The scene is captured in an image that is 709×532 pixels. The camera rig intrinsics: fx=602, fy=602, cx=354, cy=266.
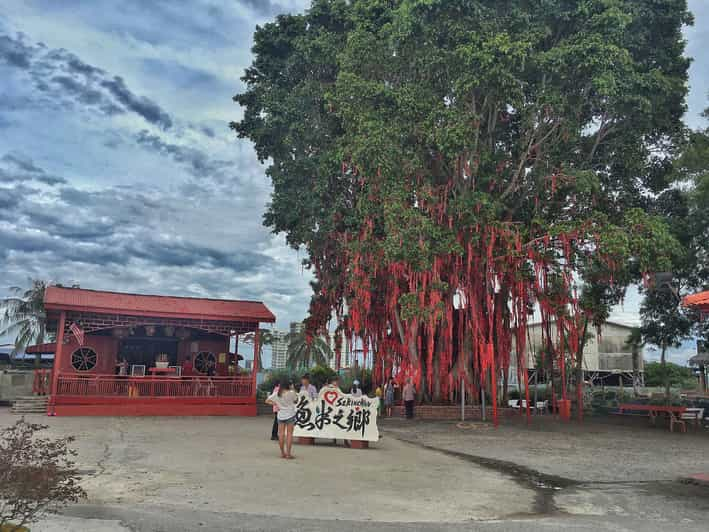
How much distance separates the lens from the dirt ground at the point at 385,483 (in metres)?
6.72

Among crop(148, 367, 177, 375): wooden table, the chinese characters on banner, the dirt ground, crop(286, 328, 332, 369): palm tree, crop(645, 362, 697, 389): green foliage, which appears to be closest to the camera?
the dirt ground

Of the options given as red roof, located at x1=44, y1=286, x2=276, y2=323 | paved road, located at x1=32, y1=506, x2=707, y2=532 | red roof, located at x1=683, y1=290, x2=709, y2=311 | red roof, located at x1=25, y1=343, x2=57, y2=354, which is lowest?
paved road, located at x1=32, y1=506, x2=707, y2=532

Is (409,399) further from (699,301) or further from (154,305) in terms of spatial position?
(699,301)

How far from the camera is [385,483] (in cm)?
909

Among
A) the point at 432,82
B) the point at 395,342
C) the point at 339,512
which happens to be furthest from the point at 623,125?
the point at 339,512

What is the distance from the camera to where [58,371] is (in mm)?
19688

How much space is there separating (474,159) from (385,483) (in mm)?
12326

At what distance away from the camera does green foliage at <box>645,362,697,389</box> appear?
5094 centimetres

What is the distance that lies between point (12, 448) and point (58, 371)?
53.7ft

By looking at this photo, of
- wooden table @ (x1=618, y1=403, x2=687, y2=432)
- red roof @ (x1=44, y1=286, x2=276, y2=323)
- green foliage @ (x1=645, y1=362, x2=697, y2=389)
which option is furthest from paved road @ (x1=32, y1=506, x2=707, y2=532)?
green foliage @ (x1=645, y1=362, x2=697, y2=389)

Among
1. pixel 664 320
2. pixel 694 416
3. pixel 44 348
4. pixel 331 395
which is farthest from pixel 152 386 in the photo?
pixel 664 320

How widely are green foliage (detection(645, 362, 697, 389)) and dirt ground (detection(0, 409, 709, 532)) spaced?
3865 cm

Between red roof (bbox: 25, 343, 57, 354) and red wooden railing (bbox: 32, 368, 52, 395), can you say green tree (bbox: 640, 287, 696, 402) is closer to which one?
red wooden railing (bbox: 32, 368, 52, 395)

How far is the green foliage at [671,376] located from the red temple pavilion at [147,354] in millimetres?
39254
